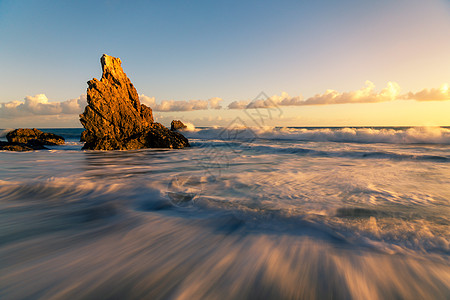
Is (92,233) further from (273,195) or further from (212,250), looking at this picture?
(273,195)

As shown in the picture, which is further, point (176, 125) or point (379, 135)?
point (176, 125)

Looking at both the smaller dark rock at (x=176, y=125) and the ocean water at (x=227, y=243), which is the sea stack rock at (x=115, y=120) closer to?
the ocean water at (x=227, y=243)

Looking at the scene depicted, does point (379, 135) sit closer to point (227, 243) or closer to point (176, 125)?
point (227, 243)

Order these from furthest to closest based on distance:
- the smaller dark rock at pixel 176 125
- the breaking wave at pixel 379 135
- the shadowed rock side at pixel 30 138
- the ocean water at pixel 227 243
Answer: the smaller dark rock at pixel 176 125 < the breaking wave at pixel 379 135 < the shadowed rock side at pixel 30 138 < the ocean water at pixel 227 243

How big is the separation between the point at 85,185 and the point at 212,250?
402cm

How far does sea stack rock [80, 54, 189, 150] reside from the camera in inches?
576

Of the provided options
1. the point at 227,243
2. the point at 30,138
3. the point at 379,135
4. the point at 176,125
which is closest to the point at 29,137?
the point at 30,138

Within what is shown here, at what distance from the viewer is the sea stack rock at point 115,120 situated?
48.0ft

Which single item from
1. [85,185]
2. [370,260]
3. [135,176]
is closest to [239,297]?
[370,260]

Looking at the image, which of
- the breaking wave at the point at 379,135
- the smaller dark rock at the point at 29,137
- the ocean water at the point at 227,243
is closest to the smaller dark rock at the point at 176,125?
the breaking wave at the point at 379,135

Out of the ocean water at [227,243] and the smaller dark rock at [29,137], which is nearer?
the ocean water at [227,243]

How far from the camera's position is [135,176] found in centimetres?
594

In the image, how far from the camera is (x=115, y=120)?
1541 centimetres

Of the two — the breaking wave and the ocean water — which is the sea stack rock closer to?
the ocean water
